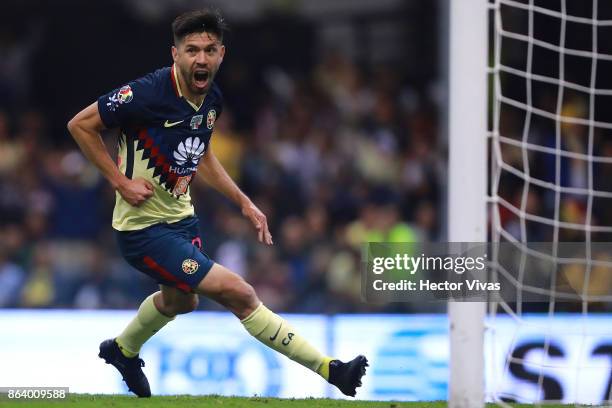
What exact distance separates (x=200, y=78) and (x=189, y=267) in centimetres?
99

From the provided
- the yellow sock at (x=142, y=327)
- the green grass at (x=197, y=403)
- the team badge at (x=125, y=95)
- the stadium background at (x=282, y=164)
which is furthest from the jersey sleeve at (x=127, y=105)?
the stadium background at (x=282, y=164)

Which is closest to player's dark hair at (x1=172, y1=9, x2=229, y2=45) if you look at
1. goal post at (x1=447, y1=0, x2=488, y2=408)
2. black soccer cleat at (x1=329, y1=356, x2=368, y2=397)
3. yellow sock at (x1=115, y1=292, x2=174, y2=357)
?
goal post at (x1=447, y1=0, x2=488, y2=408)

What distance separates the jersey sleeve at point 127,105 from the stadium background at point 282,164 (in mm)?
3861

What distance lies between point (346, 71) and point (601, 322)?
5.85 m

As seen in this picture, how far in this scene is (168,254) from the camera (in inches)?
249

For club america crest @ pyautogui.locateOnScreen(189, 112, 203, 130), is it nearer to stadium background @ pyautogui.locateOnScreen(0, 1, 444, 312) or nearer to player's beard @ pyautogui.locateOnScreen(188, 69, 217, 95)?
player's beard @ pyautogui.locateOnScreen(188, 69, 217, 95)

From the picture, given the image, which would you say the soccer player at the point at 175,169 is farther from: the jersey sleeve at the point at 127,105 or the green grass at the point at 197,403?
the green grass at the point at 197,403

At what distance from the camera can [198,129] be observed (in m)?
6.46

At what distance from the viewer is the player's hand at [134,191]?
628 centimetres

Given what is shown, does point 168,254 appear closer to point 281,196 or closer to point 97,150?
point 97,150

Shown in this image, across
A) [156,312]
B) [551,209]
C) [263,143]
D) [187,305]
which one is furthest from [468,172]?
[263,143]

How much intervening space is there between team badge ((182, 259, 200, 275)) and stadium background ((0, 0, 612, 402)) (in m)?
3.47

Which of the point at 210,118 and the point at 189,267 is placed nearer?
the point at 189,267

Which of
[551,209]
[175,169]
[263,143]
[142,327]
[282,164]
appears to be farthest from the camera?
[263,143]
